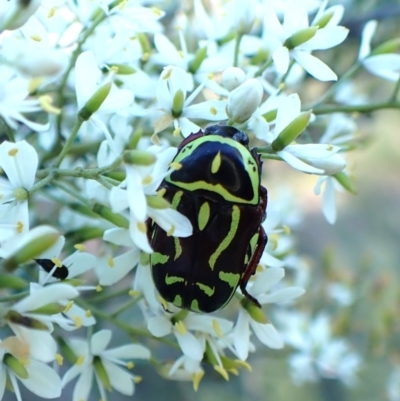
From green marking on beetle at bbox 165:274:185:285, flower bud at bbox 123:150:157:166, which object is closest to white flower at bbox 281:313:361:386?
green marking on beetle at bbox 165:274:185:285

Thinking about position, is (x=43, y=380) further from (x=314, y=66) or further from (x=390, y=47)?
(x=390, y=47)

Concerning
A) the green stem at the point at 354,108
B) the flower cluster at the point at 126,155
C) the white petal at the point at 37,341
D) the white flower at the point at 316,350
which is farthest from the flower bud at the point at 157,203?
the white flower at the point at 316,350

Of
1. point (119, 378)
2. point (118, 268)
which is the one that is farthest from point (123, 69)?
point (119, 378)

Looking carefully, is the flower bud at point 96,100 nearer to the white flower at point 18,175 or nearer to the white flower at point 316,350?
the white flower at point 18,175

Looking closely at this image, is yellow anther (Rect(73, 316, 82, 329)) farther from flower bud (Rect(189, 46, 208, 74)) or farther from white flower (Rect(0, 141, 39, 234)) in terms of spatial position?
flower bud (Rect(189, 46, 208, 74))

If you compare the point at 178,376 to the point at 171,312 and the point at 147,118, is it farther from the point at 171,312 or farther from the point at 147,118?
the point at 147,118

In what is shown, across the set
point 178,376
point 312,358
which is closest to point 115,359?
point 178,376
